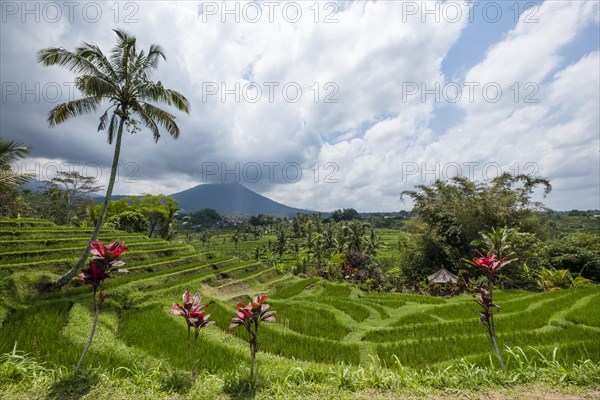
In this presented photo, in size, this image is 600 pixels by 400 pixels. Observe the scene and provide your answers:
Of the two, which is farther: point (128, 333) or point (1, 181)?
point (1, 181)

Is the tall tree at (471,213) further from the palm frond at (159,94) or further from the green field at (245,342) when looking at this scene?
the palm frond at (159,94)

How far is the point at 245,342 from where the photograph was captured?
8.18 meters

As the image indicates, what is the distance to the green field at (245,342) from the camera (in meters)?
3.30

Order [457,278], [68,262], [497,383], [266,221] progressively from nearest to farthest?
[497,383], [68,262], [457,278], [266,221]

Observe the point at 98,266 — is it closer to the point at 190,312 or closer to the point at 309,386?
the point at 190,312

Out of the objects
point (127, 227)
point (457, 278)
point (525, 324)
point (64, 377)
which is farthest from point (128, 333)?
point (127, 227)

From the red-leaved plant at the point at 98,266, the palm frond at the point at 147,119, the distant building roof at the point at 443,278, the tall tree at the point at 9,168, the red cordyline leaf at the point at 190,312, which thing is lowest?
the distant building roof at the point at 443,278

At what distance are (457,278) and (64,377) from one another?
83.6 ft

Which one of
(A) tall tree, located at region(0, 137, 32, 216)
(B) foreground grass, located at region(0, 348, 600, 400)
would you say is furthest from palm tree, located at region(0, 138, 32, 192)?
(B) foreground grass, located at region(0, 348, 600, 400)

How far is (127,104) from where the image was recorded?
1135cm

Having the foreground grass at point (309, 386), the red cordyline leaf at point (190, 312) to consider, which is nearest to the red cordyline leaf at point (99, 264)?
the red cordyline leaf at point (190, 312)

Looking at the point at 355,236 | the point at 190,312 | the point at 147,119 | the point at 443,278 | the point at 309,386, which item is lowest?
the point at 443,278

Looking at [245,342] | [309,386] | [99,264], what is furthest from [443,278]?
[99,264]

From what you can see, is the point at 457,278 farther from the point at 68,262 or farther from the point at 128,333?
the point at 68,262
